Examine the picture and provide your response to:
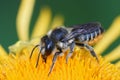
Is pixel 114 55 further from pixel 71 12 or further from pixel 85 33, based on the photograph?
pixel 85 33

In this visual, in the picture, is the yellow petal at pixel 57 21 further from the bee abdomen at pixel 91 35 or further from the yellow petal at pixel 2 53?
the bee abdomen at pixel 91 35

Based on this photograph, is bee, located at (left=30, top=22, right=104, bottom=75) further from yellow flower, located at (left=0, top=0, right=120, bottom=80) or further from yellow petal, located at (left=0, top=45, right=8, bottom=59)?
yellow petal, located at (left=0, top=45, right=8, bottom=59)

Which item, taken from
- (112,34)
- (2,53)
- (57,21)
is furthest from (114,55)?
(2,53)

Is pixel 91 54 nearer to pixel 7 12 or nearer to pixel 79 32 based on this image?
pixel 79 32

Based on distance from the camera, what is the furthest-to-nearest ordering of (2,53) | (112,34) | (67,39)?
(112,34) → (2,53) → (67,39)

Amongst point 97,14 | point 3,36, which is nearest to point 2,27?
point 3,36

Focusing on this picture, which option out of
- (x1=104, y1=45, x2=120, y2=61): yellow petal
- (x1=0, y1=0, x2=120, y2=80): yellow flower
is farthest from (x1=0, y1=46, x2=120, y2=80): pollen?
(x1=104, y1=45, x2=120, y2=61): yellow petal
